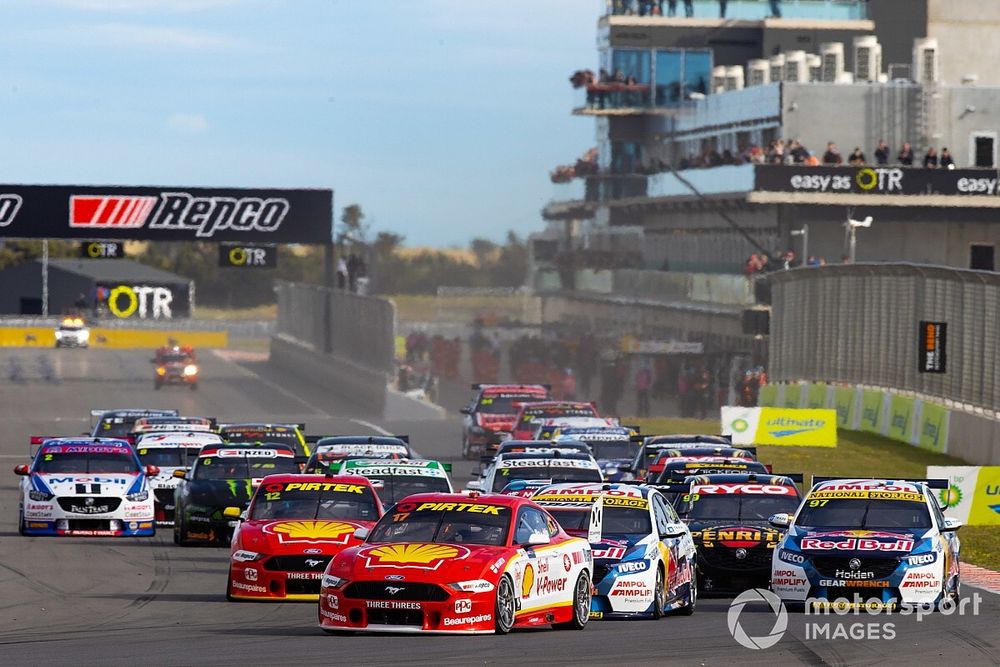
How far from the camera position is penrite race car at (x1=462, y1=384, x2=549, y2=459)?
140ft

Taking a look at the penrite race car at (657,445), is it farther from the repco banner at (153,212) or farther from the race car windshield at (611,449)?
the repco banner at (153,212)

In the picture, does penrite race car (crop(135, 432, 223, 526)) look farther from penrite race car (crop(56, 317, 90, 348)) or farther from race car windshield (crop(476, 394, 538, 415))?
penrite race car (crop(56, 317, 90, 348))

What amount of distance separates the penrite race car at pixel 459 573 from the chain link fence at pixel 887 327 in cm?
2422

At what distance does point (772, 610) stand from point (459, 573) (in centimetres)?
476

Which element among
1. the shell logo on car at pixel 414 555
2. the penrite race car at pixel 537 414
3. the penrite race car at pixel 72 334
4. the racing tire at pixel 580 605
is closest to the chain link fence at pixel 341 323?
the penrite race car at pixel 72 334

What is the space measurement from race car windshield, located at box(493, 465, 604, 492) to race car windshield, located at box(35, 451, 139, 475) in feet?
19.0

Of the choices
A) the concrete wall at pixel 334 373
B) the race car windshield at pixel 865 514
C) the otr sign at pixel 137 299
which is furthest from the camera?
the otr sign at pixel 137 299

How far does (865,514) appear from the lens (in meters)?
19.1

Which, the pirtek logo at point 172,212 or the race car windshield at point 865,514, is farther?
the pirtek logo at point 172,212

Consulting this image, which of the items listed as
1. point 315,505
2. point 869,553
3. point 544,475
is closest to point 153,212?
point 544,475

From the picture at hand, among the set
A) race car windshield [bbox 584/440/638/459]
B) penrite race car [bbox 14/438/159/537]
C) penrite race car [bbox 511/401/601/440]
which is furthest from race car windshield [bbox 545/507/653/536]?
penrite race car [bbox 511/401/601/440]

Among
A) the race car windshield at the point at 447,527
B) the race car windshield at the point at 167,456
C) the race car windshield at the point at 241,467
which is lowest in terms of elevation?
the race car windshield at the point at 167,456

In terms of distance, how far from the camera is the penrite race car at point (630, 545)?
680 inches

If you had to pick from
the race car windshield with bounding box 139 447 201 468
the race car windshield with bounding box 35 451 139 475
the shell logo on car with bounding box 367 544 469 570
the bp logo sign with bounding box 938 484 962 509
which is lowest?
the bp logo sign with bounding box 938 484 962 509
